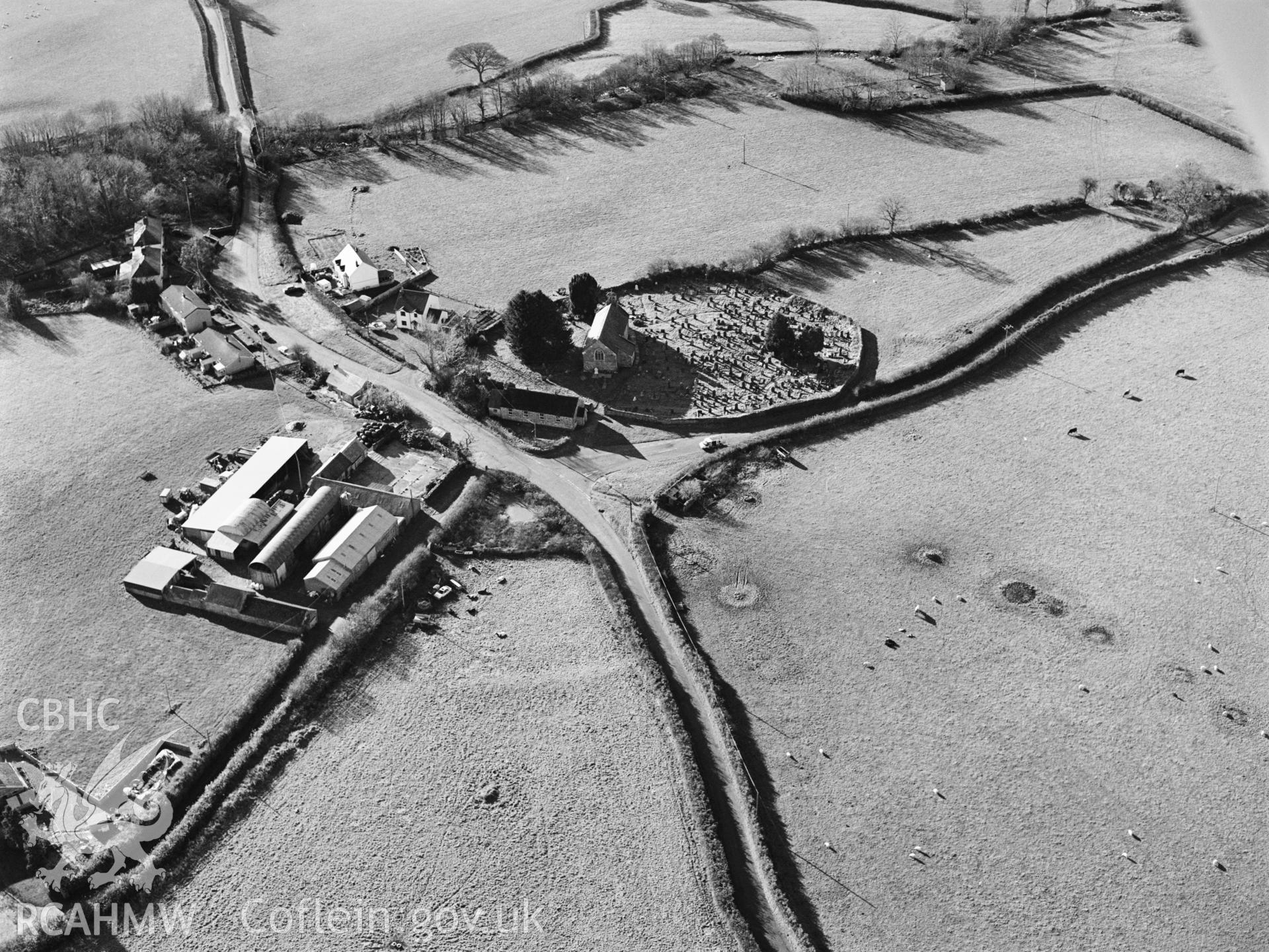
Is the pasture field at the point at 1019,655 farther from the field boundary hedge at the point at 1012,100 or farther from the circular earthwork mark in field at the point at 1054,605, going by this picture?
the field boundary hedge at the point at 1012,100

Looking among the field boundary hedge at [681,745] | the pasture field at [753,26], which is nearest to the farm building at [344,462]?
the field boundary hedge at [681,745]

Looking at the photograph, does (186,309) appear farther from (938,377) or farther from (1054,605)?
(1054,605)

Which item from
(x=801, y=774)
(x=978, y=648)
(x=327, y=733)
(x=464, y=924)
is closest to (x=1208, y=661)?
(x=978, y=648)

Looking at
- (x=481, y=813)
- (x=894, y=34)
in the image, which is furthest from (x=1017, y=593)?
(x=894, y=34)

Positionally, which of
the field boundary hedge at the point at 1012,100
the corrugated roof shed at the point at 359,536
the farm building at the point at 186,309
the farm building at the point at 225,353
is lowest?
the corrugated roof shed at the point at 359,536

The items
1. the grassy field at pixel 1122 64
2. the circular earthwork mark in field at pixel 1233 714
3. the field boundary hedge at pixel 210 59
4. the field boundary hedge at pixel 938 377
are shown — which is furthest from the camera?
the field boundary hedge at pixel 210 59

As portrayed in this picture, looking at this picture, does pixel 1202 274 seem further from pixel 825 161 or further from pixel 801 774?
pixel 801 774
